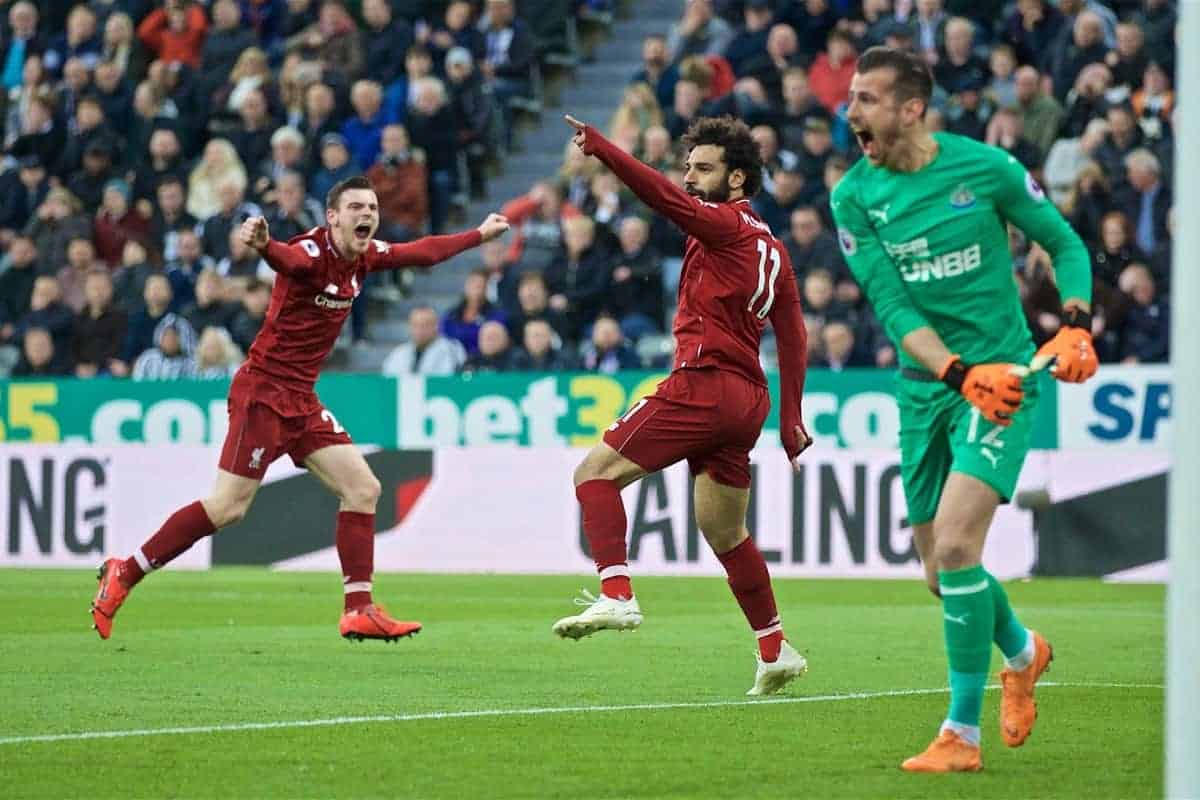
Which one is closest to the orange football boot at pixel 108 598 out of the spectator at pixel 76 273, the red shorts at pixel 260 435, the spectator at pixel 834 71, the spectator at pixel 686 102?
the red shorts at pixel 260 435

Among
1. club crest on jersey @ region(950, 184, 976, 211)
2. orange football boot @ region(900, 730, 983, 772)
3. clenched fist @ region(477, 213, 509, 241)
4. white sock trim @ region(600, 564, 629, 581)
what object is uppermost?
clenched fist @ region(477, 213, 509, 241)

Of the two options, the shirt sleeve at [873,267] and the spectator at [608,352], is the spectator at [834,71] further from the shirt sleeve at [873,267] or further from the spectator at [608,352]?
the shirt sleeve at [873,267]

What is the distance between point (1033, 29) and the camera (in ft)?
64.4

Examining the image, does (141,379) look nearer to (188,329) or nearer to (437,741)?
(188,329)

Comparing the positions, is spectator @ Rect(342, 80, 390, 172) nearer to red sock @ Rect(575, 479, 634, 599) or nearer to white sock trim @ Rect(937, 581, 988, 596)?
red sock @ Rect(575, 479, 634, 599)

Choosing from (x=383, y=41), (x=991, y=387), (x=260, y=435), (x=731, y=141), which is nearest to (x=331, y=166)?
(x=383, y=41)

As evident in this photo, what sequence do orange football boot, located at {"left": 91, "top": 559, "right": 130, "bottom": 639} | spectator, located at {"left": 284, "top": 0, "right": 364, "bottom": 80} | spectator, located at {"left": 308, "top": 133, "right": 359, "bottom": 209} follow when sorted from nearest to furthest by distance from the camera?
1. orange football boot, located at {"left": 91, "top": 559, "right": 130, "bottom": 639}
2. spectator, located at {"left": 308, "top": 133, "right": 359, "bottom": 209}
3. spectator, located at {"left": 284, "top": 0, "right": 364, "bottom": 80}

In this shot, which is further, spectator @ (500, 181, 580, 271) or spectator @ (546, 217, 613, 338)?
spectator @ (500, 181, 580, 271)

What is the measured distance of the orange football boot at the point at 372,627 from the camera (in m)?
10.9

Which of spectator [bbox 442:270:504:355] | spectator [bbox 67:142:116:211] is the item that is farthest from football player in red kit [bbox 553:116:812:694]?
spectator [bbox 67:142:116:211]

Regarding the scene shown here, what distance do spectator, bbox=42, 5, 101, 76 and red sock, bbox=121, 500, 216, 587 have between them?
1520 centimetres

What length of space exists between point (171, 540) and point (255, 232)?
6.77ft

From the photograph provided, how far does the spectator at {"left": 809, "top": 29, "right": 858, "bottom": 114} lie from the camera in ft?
66.4

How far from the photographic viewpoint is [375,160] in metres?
22.7
